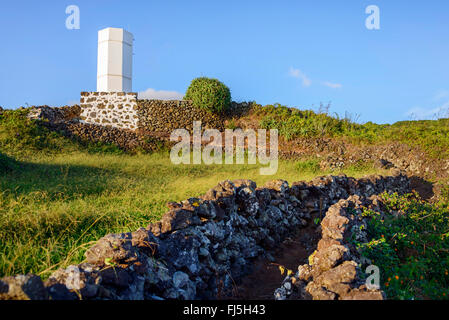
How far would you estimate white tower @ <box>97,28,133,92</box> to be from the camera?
20.9 meters

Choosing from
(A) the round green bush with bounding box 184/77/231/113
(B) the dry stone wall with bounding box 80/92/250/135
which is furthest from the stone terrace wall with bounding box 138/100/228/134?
(A) the round green bush with bounding box 184/77/231/113

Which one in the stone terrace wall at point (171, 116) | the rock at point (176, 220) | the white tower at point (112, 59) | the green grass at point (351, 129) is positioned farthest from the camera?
the white tower at point (112, 59)

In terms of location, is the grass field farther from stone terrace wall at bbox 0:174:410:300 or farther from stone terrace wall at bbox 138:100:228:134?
stone terrace wall at bbox 138:100:228:134

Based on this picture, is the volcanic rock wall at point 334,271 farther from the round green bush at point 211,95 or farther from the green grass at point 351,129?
the round green bush at point 211,95

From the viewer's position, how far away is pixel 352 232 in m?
4.91

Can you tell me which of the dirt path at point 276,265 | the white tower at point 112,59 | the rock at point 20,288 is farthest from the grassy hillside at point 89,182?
the white tower at point 112,59

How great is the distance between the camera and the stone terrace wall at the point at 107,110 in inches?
750

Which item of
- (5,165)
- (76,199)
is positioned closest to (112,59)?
(5,165)

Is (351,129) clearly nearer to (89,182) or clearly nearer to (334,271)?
(89,182)

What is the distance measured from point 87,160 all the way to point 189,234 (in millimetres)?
9356

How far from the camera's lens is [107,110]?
19094 mm

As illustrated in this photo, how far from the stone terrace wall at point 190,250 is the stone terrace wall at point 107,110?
46.8 feet
